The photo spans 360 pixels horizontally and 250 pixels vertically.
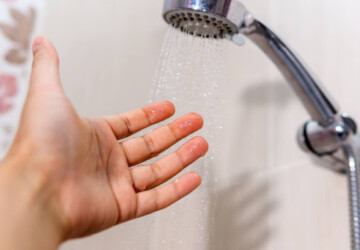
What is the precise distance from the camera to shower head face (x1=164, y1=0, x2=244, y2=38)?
540mm

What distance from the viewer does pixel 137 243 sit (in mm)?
668

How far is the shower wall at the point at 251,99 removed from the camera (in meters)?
0.72

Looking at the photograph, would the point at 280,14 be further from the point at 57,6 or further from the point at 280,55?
the point at 57,6

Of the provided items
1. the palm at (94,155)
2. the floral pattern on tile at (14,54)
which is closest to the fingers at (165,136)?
the palm at (94,155)

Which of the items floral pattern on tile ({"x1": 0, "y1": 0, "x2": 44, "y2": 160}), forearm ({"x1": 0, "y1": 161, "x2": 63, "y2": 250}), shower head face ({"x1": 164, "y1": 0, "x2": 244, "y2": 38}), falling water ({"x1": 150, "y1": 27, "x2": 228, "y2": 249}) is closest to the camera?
forearm ({"x1": 0, "y1": 161, "x2": 63, "y2": 250})

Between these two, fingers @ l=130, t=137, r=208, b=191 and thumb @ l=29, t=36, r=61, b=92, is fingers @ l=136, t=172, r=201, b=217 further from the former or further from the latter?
thumb @ l=29, t=36, r=61, b=92

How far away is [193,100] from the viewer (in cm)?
68

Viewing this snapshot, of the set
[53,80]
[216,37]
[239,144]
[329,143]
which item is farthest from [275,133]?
[53,80]

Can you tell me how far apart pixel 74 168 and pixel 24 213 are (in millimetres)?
79

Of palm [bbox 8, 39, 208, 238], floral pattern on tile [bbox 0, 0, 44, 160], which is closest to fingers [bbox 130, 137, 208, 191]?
palm [bbox 8, 39, 208, 238]

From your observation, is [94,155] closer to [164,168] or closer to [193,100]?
[164,168]

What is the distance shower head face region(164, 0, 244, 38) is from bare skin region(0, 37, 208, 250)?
0.36 ft

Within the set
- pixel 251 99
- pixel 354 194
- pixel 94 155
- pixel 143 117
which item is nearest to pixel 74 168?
pixel 94 155

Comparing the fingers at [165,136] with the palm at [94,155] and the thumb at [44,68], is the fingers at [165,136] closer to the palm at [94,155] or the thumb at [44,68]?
the palm at [94,155]
